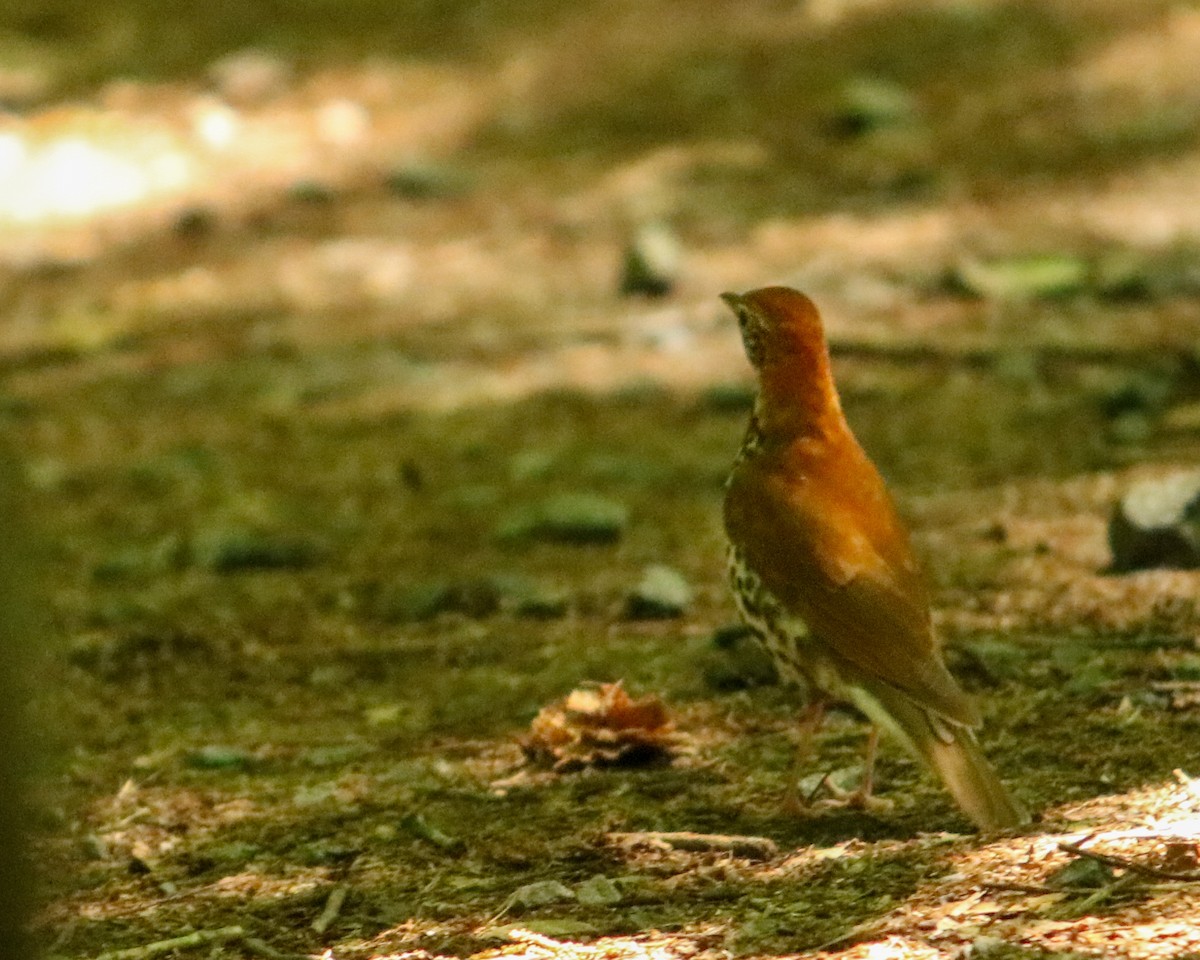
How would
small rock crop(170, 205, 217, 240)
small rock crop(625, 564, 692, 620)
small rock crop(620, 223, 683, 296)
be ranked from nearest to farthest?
small rock crop(625, 564, 692, 620), small rock crop(620, 223, 683, 296), small rock crop(170, 205, 217, 240)

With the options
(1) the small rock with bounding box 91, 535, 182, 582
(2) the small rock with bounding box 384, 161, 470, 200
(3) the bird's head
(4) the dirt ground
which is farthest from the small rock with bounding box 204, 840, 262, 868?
(2) the small rock with bounding box 384, 161, 470, 200

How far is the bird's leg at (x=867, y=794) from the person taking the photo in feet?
A: 13.1

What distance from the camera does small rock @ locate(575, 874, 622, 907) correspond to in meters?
3.64

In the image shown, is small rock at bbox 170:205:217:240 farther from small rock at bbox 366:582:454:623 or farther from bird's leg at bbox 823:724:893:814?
bird's leg at bbox 823:724:893:814

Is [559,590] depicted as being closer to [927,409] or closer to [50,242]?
[927,409]

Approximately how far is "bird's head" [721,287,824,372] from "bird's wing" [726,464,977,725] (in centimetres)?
27

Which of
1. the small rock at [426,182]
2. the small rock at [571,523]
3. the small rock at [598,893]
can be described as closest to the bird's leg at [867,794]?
the small rock at [598,893]

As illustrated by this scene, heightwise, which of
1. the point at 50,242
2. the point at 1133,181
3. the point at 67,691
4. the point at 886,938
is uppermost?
the point at 50,242

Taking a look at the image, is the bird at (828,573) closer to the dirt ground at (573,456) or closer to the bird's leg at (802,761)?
the bird's leg at (802,761)

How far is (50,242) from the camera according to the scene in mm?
10641

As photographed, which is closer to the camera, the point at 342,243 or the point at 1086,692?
the point at 1086,692

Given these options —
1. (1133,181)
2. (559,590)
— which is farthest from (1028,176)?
(559,590)

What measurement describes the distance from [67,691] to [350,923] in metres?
1.89

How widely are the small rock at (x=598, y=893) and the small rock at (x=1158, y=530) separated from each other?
195 centimetres
